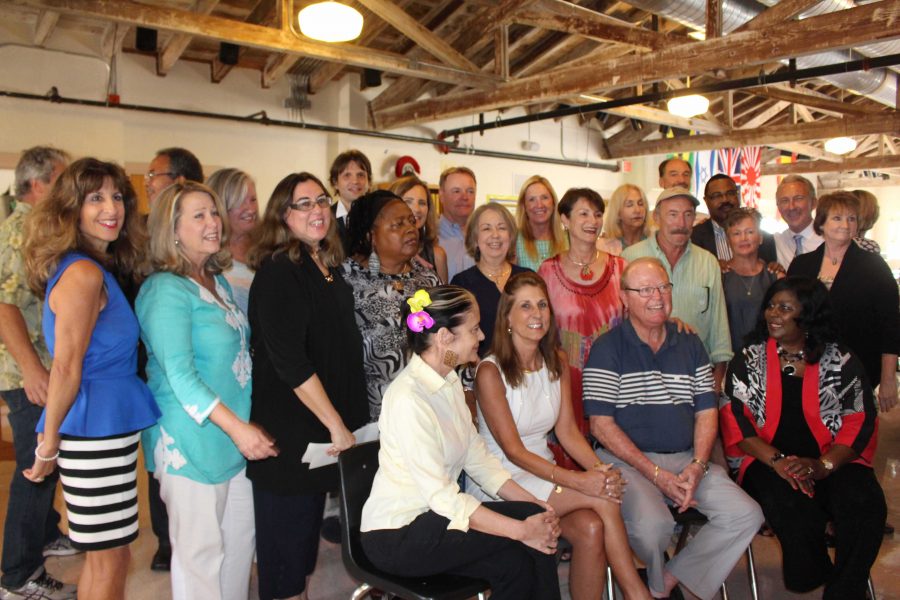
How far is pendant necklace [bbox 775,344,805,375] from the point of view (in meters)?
2.89

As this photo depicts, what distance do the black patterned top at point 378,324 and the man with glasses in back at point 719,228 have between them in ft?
7.19

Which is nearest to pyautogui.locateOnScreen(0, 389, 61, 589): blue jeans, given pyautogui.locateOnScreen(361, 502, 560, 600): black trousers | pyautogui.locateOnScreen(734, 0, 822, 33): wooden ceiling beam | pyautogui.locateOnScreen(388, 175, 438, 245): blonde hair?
pyautogui.locateOnScreen(361, 502, 560, 600): black trousers

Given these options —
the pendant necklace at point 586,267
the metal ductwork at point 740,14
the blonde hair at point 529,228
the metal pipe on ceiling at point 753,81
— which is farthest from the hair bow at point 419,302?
the metal pipe on ceiling at point 753,81

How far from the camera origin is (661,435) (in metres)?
2.76

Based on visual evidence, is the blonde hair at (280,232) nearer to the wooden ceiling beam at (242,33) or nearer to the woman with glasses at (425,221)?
the woman with glasses at (425,221)

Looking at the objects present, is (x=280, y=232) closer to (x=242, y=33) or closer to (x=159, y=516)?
(x=159, y=516)

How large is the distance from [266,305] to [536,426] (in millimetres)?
1125

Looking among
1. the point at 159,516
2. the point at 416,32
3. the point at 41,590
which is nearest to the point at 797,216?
the point at 159,516

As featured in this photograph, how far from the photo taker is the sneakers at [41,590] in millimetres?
2834

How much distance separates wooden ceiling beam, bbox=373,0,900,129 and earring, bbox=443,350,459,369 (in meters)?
4.49

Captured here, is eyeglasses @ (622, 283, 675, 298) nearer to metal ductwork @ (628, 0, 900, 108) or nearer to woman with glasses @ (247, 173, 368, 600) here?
woman with glasses @ (247, 173, 368, 600)

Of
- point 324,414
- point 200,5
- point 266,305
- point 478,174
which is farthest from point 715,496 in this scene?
point 478,174

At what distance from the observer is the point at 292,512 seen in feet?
7.73

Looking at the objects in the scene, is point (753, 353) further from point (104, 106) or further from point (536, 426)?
point (104, 106)
